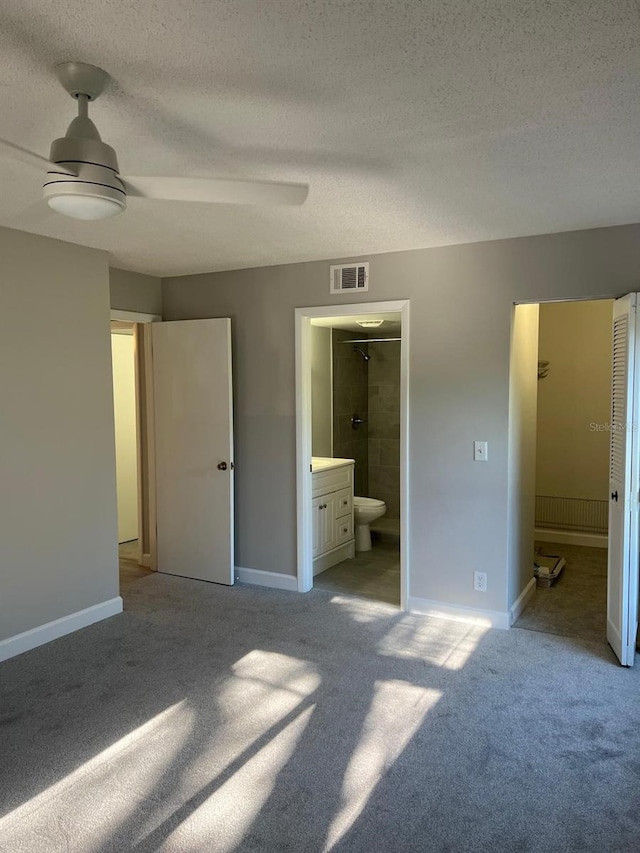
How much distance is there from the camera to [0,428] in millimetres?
3400

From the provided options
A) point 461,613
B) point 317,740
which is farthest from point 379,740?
point 461,613

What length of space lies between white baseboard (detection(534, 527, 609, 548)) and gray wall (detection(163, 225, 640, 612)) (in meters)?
2.23

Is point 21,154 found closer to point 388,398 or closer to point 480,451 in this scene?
point 480,451

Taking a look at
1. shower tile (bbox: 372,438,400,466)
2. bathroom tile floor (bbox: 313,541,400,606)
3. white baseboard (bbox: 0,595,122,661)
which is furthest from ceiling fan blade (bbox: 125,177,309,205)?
shower tile (bbox: 372,438,400,466)

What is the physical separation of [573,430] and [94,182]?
17.0 feet


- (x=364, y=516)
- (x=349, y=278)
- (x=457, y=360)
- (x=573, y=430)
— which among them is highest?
(x=349, y=278)

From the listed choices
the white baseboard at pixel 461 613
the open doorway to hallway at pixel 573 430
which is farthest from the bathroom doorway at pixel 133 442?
the open doorway to hallway at pixel 573 430

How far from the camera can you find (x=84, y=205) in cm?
171

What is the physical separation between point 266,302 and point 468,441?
180cm

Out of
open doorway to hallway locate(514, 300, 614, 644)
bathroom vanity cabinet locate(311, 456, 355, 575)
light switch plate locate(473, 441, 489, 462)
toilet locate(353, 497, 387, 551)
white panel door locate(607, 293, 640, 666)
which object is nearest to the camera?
white panel door locate(607, 293, 640, 666)

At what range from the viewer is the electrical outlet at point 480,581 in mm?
3859

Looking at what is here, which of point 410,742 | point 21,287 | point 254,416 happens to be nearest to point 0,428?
point 21,287

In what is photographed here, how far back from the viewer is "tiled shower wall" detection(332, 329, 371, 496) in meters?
6.01

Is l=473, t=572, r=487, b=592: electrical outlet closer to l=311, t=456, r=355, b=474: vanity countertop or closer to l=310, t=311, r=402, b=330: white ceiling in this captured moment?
l=311, t=456, r=355, b=474: vanity countertop
